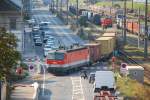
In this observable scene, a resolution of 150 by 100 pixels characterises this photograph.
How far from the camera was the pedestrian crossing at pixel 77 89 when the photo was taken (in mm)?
31986

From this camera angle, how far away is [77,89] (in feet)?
114

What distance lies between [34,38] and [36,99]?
35361mm

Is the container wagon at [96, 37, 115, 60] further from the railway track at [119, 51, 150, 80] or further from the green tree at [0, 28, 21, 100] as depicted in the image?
the green tree at [0, 28, 21, 100]

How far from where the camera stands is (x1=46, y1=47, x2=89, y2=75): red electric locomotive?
4125cm

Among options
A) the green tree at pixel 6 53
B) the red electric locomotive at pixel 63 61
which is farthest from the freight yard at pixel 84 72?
the green tree at pixel 6 53

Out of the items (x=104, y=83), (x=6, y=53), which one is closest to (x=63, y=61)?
(x=104, y=83)

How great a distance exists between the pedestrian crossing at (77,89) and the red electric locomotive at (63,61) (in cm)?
210

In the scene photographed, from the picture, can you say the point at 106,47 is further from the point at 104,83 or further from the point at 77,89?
the point at 104,83

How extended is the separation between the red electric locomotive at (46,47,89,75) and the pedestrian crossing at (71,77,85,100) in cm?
210

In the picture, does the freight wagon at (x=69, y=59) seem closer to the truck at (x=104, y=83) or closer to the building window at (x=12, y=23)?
the building window at (x=12, y=23)

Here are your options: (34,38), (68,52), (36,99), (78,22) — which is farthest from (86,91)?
(78,22)

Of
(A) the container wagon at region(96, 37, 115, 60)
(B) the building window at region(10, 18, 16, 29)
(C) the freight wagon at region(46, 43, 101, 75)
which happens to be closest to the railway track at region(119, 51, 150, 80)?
(A) the container wagon at region(96, 37, 115, 60)

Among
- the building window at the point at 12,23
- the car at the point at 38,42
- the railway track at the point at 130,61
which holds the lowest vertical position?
the railway track at the point at 130,61

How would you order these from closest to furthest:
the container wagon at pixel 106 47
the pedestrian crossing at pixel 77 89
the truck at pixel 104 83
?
the truck at pixel 104 83 < the pedestrian crossing at pixel 77 89 < the container wagon at pixel 106 47
